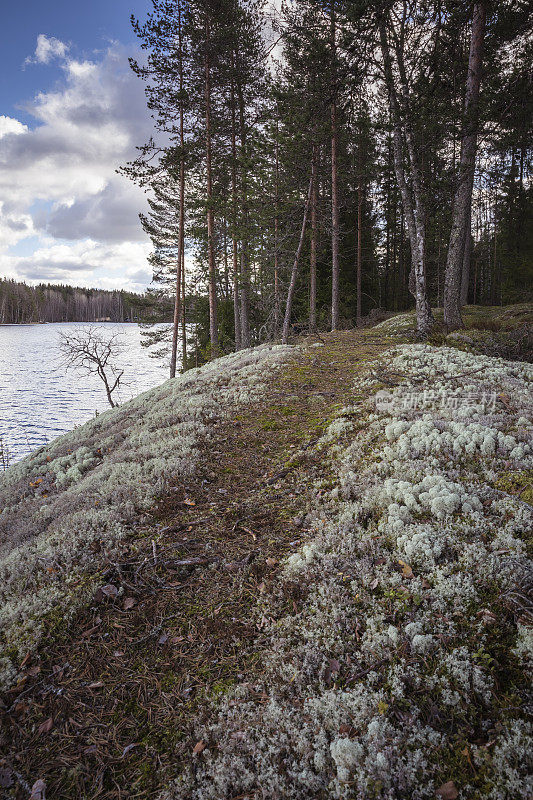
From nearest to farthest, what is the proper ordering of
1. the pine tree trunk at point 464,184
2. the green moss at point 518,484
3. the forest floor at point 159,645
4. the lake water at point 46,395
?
the forest floor at point 159,645 < the green moss at point 518,484 < the pine tree trunk at point 464,184 < the lake water at point 46,395

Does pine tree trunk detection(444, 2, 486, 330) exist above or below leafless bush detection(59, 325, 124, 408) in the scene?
above

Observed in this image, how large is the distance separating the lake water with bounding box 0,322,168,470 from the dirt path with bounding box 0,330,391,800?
1649 centimetres

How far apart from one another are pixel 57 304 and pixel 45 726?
17281 centimetres

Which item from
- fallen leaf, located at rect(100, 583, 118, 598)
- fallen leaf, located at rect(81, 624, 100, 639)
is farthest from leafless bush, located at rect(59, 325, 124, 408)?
fallen leaf, located at rect(81, 624, 100, 639)

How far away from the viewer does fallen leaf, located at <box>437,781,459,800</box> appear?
1.82 meters

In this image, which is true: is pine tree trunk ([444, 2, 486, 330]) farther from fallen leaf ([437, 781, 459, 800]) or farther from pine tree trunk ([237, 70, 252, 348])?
fallen leaf ([437, 781, 459, 800])

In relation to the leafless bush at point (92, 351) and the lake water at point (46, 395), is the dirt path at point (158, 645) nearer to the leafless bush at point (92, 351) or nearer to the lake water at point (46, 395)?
the leafless bush at point (92, 351)

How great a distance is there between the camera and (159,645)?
3.21 m

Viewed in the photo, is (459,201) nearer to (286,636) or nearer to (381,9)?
(381,9)

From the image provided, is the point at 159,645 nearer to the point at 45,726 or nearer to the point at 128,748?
the point at 128,748

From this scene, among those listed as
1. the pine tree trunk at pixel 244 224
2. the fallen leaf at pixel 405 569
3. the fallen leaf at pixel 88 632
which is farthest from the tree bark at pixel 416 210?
the fallen leaf at pixel 88 632

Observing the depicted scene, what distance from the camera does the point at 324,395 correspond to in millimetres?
8141

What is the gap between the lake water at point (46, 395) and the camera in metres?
22.4

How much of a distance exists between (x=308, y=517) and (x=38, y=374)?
45.5m
